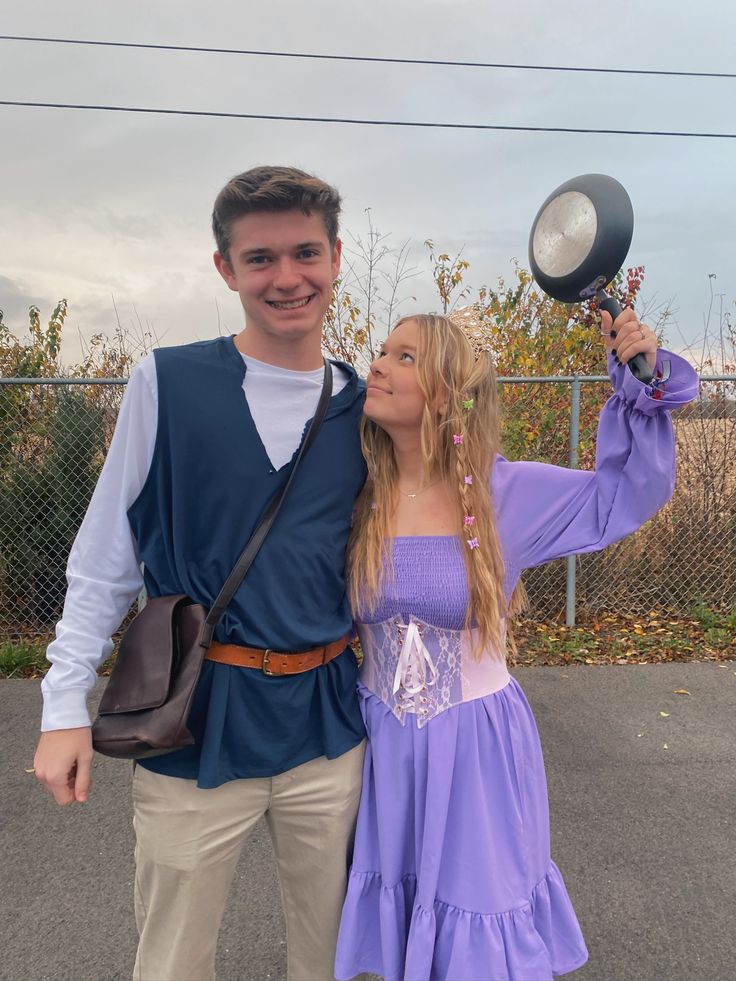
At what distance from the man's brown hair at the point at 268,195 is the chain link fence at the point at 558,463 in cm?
322

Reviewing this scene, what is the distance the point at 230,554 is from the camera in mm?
1456

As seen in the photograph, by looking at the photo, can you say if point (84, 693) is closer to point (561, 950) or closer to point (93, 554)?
point (93, 554)

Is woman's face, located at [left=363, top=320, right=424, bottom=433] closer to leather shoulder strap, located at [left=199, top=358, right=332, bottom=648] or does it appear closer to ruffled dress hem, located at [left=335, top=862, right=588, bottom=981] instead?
leather shoulder strap, located at [left=199, top=358, right=332, bottom=648]

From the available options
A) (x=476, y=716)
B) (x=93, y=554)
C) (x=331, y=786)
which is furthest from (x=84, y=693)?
(x=476, y=716)

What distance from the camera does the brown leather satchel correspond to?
1335mm

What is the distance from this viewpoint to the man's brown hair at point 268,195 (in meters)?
1.43

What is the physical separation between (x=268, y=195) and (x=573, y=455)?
370 cm

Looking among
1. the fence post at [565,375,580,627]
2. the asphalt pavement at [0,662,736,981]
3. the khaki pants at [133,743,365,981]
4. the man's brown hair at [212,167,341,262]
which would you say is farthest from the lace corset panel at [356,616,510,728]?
the fence post at [565,375,580,627]

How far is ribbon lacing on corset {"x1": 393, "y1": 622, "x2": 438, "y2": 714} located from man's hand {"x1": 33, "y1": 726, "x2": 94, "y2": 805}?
692 millimetres

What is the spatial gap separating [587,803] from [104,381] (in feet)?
12.1

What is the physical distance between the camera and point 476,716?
63.8 inches

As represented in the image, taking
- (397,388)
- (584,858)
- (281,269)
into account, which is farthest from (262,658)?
(584,858)

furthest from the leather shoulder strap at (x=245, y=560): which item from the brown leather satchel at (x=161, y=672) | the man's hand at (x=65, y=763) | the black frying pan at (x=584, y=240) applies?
the black frying pan at (x=584, y=240)

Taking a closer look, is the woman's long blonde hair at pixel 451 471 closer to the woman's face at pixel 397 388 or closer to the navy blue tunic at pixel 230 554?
the woman's face at pixel 397 388
